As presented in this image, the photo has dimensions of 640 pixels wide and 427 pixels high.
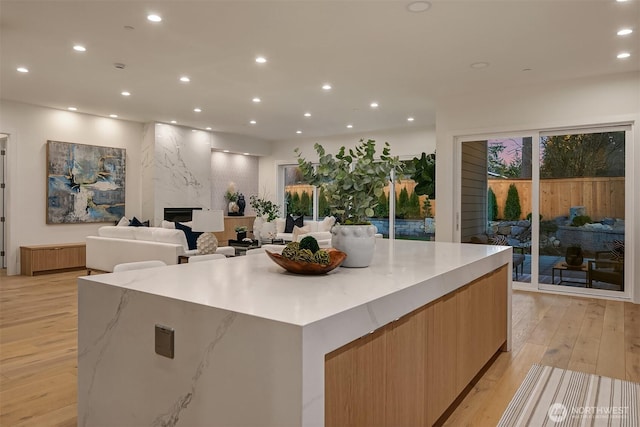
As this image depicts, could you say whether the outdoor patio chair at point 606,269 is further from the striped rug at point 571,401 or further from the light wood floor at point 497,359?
the striped rug at point 571,401

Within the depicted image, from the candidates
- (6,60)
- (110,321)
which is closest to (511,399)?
(110,321)

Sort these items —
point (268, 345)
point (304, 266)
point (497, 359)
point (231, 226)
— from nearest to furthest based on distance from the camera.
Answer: point (268, 345)
point (304, 266)
point (497, 359)
point (231, 226)

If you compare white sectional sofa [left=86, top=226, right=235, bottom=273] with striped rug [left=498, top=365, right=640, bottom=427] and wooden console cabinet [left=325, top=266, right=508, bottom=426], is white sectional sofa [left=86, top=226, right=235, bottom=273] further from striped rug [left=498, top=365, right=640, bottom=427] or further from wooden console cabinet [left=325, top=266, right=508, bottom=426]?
striped rug [left=498, top=365, right=640, bottom=427]

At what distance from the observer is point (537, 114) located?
5.64m

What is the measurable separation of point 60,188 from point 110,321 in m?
6.89

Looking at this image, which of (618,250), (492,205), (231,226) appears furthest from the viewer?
(231,226)

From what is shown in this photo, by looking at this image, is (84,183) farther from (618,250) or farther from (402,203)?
(618,250)

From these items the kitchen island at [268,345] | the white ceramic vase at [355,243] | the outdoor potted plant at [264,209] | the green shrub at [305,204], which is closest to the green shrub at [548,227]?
the kitchen island at [268,345]

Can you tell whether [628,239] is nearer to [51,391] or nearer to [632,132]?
[632,132]

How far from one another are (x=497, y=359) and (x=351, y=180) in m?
2.00

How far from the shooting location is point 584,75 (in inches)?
207

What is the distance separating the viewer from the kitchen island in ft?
3.77

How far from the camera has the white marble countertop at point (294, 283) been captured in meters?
1.30

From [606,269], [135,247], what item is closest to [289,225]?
[135,247]
